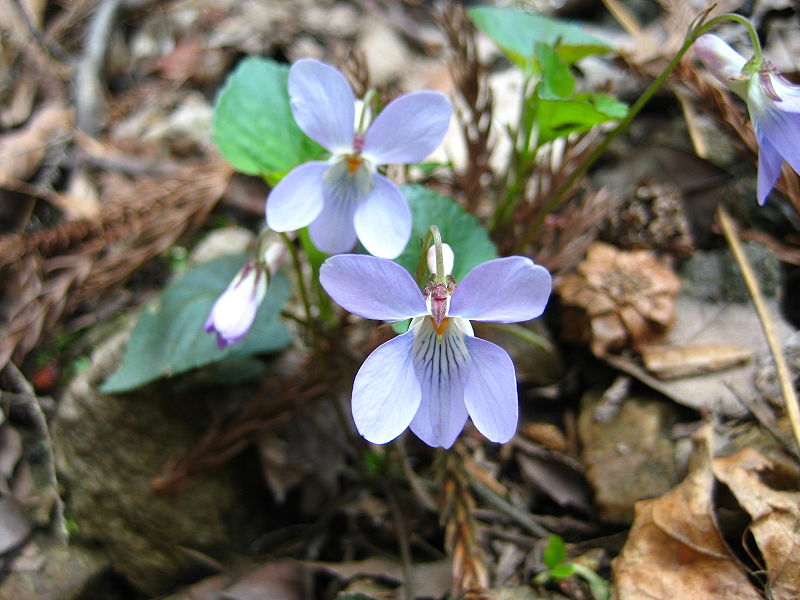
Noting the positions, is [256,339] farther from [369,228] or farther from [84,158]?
[84,158]

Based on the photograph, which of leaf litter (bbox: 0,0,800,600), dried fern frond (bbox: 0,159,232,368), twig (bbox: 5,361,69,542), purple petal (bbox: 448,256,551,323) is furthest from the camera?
dried fern frond (bbox: 0,159,232,368)

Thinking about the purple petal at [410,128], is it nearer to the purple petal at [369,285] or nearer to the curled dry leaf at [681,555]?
the purple petal at [369,285]

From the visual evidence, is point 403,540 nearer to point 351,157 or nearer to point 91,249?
A: point 351,157

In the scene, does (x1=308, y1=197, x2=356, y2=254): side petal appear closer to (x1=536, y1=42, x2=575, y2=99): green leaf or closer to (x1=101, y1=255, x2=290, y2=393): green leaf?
(x1=101, y1=255, x2=290, y2=393): green leaf

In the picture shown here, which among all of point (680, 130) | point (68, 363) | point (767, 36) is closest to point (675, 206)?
point (680, 130)

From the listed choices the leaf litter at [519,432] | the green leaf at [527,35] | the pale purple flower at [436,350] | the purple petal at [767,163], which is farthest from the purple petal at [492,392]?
the green leaf at [527,35]

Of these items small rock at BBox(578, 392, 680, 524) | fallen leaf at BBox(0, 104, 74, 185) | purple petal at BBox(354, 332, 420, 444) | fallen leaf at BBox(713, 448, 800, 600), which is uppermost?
purple petal at BBox(354, 332, 420, 444)

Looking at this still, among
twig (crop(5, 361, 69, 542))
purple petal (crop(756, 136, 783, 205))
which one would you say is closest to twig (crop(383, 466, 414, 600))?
twig (crop(5, 361, 69, 542))

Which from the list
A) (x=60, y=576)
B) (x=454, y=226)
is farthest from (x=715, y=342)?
(x=60, y=576)
